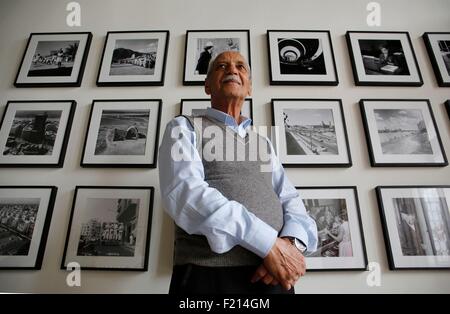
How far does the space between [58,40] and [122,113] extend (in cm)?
64

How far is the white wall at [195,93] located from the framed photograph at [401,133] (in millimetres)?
37

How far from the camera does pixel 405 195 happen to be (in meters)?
1.18

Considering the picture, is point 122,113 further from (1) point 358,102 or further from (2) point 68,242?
(1) point 358,102

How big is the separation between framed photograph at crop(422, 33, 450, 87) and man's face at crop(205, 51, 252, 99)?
3.49 ft

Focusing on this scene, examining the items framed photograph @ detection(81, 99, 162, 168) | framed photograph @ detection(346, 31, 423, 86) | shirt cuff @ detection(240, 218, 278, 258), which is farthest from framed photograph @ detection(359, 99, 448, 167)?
framed photograph @ detection(81, 99, 162, 168)

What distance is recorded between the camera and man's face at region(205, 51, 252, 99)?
3.30 ft

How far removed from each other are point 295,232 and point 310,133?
2.01 feet

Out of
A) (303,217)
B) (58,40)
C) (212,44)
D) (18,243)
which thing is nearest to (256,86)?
(212,44)

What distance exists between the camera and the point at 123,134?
1290 mm

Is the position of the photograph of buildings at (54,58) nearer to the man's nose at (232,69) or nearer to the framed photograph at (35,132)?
the framed photograph at (35,132)

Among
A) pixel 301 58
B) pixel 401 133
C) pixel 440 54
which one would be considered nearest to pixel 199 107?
pixel 301 58

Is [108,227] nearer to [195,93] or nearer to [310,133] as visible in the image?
[195,93]

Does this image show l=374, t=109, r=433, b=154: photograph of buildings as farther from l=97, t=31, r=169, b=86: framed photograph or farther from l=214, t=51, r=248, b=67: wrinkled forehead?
l=97, t=31, r=169, b=86: framed photograph

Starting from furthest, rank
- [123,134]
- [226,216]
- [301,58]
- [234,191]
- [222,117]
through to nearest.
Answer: [301,58] → [123,134] → [222,117] → [234,191] → [226,216]
